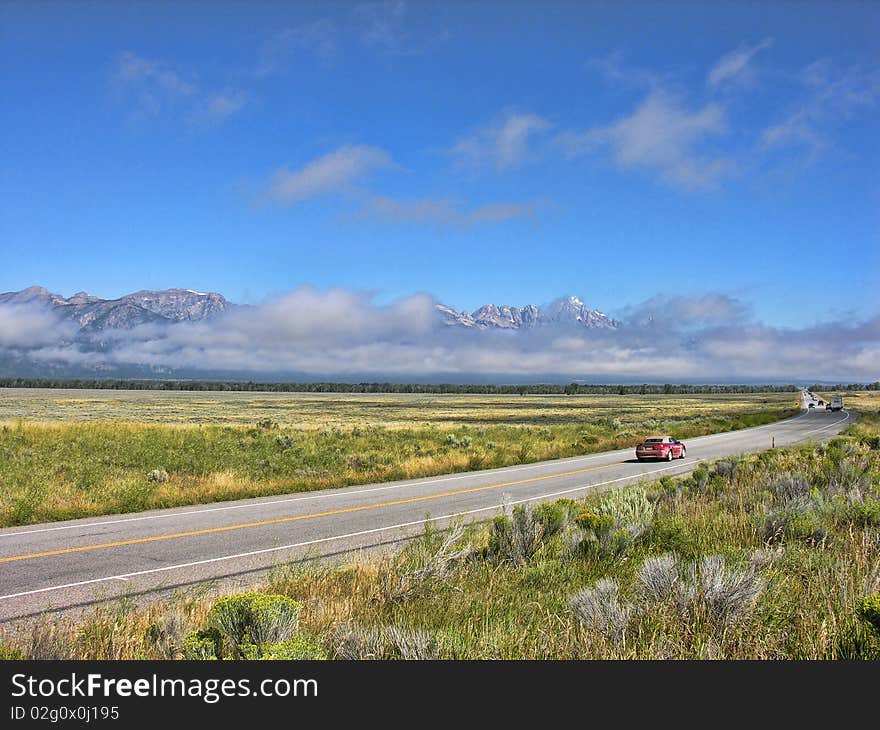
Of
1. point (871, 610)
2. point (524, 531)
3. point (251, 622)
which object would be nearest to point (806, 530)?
point (524, 531)

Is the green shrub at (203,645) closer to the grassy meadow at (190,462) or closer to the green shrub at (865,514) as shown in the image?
the green shrub at (865,514)

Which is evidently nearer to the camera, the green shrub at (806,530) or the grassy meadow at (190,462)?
A: the green shrub at (806,530)

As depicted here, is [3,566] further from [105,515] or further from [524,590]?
[524,590]

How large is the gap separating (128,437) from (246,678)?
111 feet

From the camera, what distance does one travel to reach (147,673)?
Answer: 3332 millimetres

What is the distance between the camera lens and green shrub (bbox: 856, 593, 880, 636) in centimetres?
452

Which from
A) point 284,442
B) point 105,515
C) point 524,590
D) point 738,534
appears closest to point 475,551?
point 524,590

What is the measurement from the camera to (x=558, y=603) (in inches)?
237

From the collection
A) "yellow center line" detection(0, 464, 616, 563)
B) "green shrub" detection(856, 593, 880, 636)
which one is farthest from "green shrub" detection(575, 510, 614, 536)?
"yellow center line" detection(0, 464, 616, 563)

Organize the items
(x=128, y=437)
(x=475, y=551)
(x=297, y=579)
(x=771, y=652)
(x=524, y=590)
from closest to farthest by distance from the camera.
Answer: (x=771, y=652) → (x=524, y=590) → (x=297, y=579) → (x=475, y=551) → (x=128, y=437)

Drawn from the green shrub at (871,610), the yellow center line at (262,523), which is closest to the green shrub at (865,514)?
the green shrub at (871,610)

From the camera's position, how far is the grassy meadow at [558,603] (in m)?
4.72

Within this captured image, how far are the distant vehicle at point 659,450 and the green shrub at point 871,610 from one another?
2524 centimetres

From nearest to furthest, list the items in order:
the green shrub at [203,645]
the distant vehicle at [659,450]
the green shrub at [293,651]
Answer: the green shrub at [293,651], the green shrub at [203,645], the distant vehicle at [659,450]
